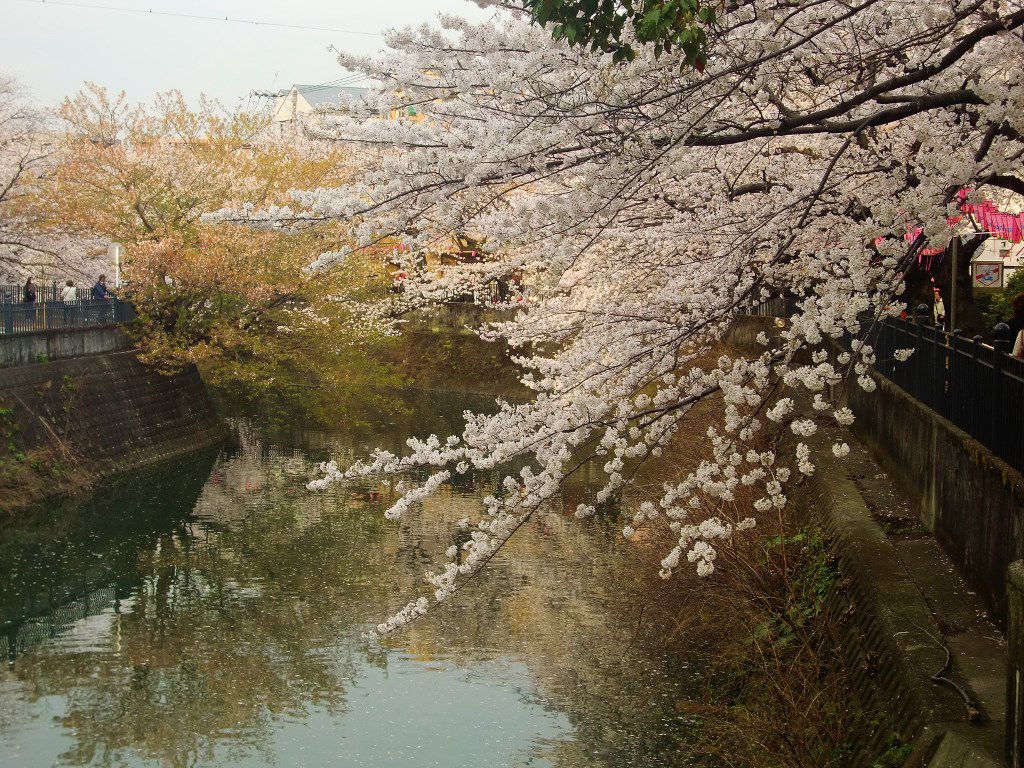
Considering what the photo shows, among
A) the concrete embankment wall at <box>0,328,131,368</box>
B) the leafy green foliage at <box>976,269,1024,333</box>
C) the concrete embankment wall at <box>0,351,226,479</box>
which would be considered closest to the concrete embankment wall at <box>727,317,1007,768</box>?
the leafy green foliage at <box>976,269,1024,333</box>

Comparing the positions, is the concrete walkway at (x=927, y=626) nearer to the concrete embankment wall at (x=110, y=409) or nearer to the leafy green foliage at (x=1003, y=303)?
the leafy green foliage at (x=1003, y=303)

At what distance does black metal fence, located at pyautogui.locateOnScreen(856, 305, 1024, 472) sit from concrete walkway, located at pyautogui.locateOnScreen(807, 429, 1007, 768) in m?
0.96

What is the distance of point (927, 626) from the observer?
670 cm

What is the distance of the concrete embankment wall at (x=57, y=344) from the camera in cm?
2034

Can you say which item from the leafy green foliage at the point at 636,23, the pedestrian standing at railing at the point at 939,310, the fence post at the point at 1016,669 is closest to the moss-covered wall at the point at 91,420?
the pedestrian standing at railing at the point at 939,310

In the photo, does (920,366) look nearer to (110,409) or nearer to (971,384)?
(971,384)

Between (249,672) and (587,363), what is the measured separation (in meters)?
5.18

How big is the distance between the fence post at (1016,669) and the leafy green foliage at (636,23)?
2.39 meters

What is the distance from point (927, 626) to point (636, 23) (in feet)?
12.5

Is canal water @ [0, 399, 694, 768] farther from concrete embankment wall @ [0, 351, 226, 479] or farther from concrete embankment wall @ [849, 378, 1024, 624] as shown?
concrete embankment wall @ [849, 378, 1024, 624]

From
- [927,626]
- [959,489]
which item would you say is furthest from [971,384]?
[927,626]

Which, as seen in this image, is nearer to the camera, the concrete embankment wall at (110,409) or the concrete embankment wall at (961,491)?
the concrete embankment wall at (961,491)

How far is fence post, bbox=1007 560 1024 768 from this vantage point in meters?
4.31

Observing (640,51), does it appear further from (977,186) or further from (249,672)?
(249,672)
